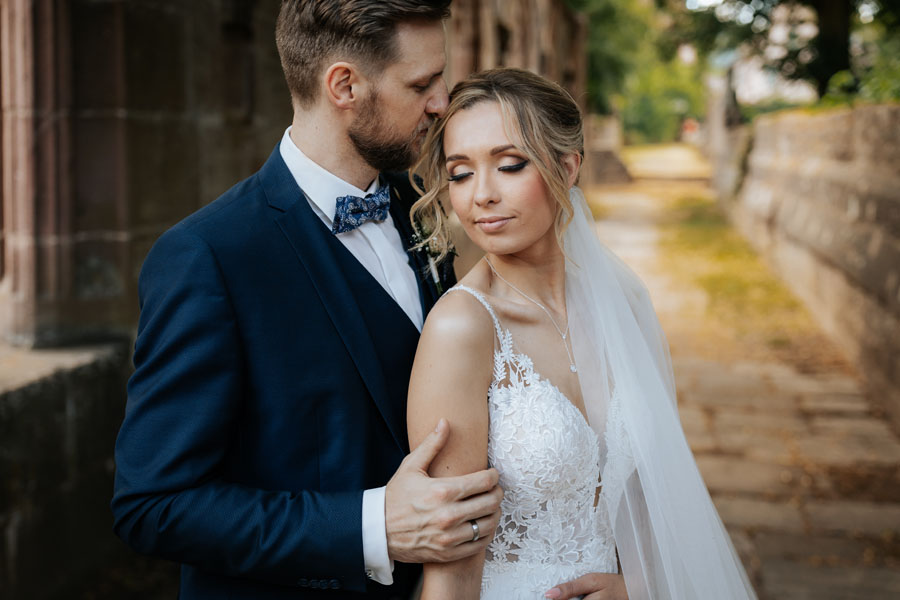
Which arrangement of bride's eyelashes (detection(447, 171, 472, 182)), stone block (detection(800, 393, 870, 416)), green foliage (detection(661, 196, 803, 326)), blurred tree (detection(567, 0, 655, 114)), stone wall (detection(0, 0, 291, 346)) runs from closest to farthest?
1. bride's eyelashes (detection(447, 171, 472, 182))
2. stone wall (detection(0, 0, 291, 346))
3. stone block (detection(800, 393, 870, 416))
4. green foliage (detection(661, 196, 803, 326))
5. blurred tree (detection(567, 0, 655, 114))

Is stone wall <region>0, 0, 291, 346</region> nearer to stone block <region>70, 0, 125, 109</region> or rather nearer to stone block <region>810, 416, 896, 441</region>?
stone block <region>70, 0, 125, 109</region>

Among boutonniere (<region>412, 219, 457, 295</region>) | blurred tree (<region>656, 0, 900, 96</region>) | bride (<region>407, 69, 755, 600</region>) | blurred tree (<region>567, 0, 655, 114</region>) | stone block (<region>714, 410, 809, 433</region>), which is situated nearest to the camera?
bride (<region>407, 69, 755, 600</region>)

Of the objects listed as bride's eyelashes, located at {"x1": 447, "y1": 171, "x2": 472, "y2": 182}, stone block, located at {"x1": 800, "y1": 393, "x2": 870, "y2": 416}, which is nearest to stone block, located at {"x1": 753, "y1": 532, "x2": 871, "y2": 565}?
stone block, located at {"x1": 800, "y1": 393, "x2": 870, "y2": 416}

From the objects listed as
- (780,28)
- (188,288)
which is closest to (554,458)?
(188,288)

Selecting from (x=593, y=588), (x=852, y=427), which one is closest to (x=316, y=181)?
(x=593, y=588)

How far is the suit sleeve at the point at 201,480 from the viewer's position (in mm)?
1735

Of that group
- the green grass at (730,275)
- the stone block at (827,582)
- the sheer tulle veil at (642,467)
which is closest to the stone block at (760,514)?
the stone block at (827,582)

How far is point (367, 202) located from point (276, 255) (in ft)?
1.05

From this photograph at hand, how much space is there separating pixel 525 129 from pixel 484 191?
177 millimetres

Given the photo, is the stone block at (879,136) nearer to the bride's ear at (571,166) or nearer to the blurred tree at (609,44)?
the bride's ear at (571,166)

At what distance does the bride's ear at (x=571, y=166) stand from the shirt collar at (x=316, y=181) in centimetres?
54

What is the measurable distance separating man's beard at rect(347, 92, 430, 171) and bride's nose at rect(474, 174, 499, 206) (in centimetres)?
20

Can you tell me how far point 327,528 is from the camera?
176 cm

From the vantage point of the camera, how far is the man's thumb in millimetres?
1791
